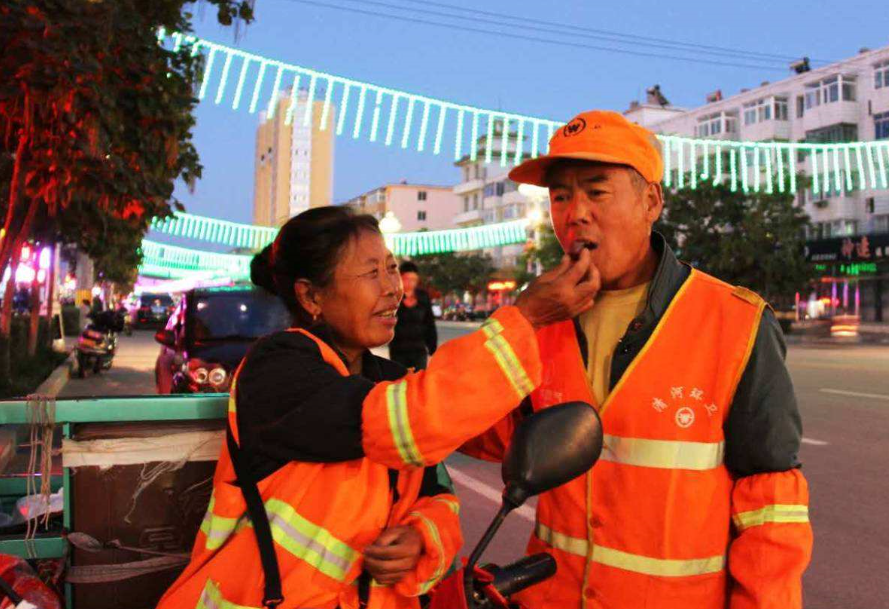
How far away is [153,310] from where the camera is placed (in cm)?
4759

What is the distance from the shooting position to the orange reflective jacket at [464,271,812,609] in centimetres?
167

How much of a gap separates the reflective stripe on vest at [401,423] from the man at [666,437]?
1.58ft

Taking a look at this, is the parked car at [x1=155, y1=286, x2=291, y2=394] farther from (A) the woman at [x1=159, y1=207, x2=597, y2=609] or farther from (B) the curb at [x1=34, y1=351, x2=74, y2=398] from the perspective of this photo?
(A) the woman at [x1=159, y1=207, x2=597, y2=609]

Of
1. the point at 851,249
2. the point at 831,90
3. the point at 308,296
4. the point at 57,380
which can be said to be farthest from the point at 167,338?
the point at 831,90

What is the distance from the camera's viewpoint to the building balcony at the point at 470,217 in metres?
85.4

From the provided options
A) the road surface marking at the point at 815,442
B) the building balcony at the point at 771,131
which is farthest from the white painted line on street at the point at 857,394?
the building balcony at the point at 771,131

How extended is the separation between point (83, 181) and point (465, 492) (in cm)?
515

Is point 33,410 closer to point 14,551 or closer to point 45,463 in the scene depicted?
point 45,463

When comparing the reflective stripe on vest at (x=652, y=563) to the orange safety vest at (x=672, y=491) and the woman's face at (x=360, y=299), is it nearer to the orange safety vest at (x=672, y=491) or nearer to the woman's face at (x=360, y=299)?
the orange safety vest at (x=672, y=491)

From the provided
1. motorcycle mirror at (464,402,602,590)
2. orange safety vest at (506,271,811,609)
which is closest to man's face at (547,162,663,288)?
orange safety vest at (506,271,811,609)

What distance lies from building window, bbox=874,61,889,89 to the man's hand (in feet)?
155

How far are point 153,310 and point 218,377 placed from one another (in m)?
41.5

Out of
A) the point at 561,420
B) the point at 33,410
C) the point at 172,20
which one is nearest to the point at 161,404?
the point at 33,410

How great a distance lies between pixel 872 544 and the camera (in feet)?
17.2
